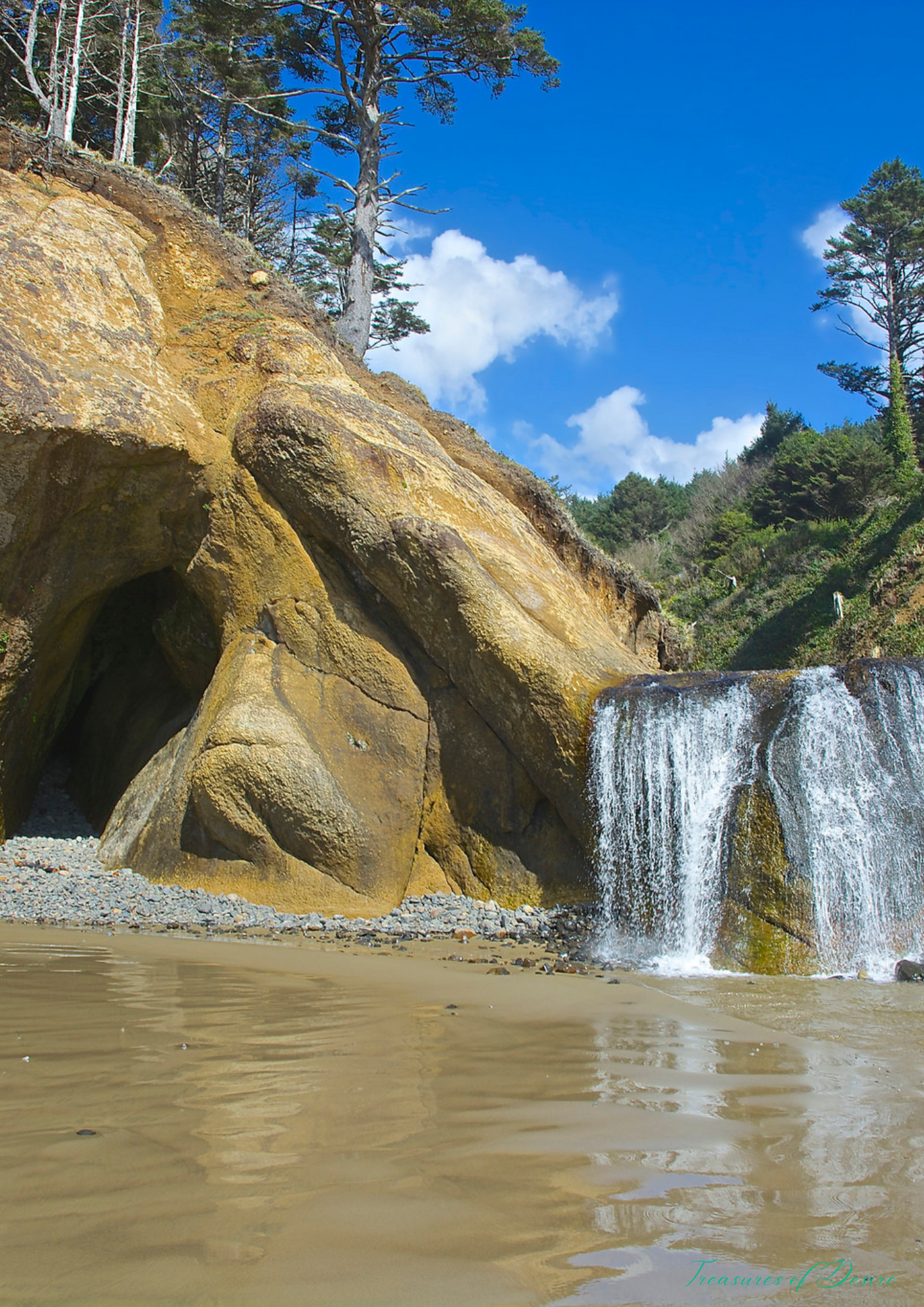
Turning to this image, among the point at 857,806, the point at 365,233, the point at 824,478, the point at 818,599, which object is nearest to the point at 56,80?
the point at 365,233

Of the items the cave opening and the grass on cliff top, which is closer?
the cave opening

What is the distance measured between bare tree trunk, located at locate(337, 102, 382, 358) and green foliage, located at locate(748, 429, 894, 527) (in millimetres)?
22186

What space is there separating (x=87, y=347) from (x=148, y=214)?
12.0ft

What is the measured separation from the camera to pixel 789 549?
1296 inches

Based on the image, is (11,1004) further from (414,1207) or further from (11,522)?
(11,522)

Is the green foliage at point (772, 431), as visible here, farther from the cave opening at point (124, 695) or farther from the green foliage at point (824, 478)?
the cave opening at point (124, 695)

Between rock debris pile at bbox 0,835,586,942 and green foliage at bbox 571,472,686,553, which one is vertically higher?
green foliage at bbox 571,472,686,553

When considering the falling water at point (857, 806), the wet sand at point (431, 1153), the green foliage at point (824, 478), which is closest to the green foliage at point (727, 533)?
the green foliage at point (824, 478)

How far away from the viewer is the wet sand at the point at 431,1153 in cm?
175

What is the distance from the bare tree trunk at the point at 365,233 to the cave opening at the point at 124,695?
6.77m

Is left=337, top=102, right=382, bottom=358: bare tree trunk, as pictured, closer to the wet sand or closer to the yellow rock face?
the yellow rock face

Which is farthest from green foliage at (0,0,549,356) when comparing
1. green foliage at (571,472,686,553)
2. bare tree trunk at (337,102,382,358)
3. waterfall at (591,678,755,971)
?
green foliage at (571,472,686,553)

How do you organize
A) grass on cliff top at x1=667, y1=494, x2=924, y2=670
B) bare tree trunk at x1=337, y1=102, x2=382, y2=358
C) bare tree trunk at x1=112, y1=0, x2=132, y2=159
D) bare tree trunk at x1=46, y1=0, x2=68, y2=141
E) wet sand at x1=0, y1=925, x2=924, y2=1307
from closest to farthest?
wet sand at x1=0, y1=925, x2=924, y2=1307 → bare tree trunk at x1=337, y1=102, x2=382, y2=358 → bare tree trunk at x1=46, y1=0, x2=68, y2=141 → bare tree trunk at x1=112, y1=0, x2=132, y2=159 → grass on cliff top at x1=667, y1=494, x2=924, y2=670

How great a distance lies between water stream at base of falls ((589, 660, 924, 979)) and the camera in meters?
7.94
